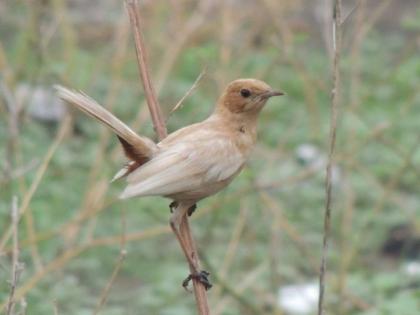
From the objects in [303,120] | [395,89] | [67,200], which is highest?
[395,89]

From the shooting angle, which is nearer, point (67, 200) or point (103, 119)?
point (103, 119)

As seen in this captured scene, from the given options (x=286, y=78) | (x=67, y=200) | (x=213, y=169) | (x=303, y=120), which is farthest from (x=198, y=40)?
(x=213, y=169)

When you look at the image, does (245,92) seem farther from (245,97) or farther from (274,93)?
(274,93)

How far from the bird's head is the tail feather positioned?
0.38 meters

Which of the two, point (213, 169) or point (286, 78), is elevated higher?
point (286, 78)

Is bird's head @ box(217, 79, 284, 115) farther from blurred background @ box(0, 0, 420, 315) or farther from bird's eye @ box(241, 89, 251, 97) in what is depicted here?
blurred background @ box(0, 0, 420, 315)

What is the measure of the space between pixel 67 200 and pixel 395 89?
375cm

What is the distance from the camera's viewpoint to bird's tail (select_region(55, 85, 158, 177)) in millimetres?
3268

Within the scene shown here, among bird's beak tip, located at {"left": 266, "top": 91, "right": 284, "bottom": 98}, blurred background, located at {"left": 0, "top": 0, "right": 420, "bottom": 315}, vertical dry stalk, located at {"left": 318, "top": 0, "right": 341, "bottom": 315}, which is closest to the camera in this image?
vertical dry stalk, located at {"left": 318, "top": 0, "right": 341, "bottom": 315}

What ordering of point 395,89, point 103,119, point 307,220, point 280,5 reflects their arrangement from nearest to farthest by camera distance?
point 103,119, point 307,220, point 280,5, point 395,89

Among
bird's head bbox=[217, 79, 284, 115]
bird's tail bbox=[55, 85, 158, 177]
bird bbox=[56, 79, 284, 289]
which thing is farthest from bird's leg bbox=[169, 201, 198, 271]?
bird's head bbox=[217, 79, 284, 115]

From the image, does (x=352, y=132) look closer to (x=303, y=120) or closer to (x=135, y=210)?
(x=135, y=210)

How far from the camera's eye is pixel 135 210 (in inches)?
267

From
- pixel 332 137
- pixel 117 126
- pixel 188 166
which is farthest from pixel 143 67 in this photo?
pixel 332 137
